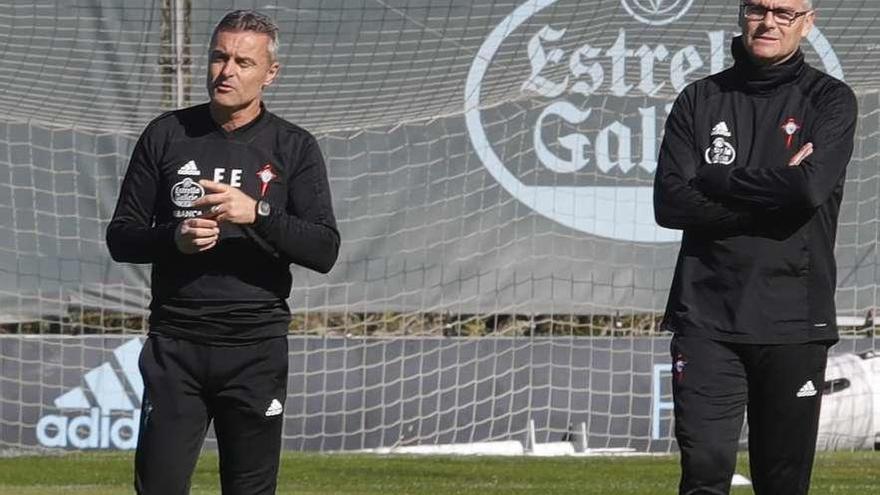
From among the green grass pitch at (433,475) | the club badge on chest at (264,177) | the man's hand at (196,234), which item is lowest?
the green grass pitch at (433,475)

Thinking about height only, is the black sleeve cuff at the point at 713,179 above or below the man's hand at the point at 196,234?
above

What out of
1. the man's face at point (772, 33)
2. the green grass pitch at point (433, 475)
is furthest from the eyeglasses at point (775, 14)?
the green grass pitch at point (433, 475)

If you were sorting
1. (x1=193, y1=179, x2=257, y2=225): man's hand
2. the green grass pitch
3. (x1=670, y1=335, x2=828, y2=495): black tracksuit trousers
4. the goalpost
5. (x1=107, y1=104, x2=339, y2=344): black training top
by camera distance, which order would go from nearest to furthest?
(x1=193, y1=179, x2=257, y2=225): man's hand → (x1=107, y1=104, x2=339, y2=344): black training top → (x1=670, y1=335, x2=828, y2=495): black tracksuit trousers → the green grass pitch → the goalpost

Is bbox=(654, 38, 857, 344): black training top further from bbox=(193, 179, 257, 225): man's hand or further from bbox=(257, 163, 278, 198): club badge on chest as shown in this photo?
bbox=(193, 179, 257, 225): man's hand

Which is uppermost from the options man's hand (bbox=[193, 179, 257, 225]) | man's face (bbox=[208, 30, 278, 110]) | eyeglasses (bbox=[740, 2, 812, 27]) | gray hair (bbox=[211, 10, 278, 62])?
eyeglasses (bbox=[740, 2, 812, 27])

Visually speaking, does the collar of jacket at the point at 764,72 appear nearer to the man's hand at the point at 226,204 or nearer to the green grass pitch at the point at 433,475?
the man's hand at the point at 226,204

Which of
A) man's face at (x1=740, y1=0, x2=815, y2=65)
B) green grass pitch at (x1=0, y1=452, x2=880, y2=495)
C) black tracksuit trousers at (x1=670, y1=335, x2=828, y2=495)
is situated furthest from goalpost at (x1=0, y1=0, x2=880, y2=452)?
man's face at (x1=740, y1=0, x2=815, y2=65)

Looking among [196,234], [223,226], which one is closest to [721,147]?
[223,226]

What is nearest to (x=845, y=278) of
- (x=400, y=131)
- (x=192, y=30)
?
(x=400, y=131)

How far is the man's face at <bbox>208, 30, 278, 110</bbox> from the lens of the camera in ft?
16.8

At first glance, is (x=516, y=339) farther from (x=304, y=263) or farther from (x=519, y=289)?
(x=304, y=263)

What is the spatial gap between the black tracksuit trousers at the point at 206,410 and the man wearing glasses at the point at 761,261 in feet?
4.04

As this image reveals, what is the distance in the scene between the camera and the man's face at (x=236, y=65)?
513 centimetres

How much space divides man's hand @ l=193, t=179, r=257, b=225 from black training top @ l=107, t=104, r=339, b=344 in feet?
0.48
